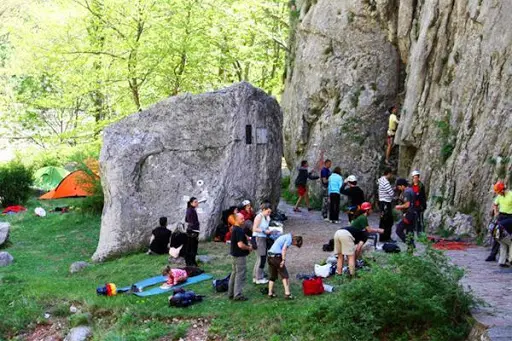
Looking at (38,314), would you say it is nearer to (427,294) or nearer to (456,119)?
(427,294)

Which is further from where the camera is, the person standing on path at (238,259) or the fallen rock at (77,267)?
the fallen rock at (77,267)

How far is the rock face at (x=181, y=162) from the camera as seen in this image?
771 inches

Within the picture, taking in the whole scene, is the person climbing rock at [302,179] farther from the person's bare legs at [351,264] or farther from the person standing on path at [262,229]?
the person's bare legs at [351,264]

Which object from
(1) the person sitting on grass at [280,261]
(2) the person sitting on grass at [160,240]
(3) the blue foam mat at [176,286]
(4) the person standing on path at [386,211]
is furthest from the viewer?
(2) the person sitting on grass at [160,240]

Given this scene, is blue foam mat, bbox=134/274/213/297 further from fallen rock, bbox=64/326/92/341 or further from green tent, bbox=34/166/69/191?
green tent, bbox=34/166/69/191

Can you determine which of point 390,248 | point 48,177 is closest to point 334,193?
point 390,248

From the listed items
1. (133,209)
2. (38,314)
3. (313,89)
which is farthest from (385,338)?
(313,89)

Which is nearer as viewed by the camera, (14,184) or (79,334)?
(79,334)

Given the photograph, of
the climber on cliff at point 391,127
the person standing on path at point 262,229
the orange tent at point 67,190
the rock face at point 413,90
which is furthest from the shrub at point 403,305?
the orange tent at point 67,190

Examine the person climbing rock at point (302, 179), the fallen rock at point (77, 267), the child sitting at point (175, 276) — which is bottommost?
the fallen rock at point (77, 267)

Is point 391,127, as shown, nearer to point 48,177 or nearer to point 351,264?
point 351,264

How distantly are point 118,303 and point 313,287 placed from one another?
156 inches

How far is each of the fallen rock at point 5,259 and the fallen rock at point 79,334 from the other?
22.1 ft

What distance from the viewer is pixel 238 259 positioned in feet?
43.5
